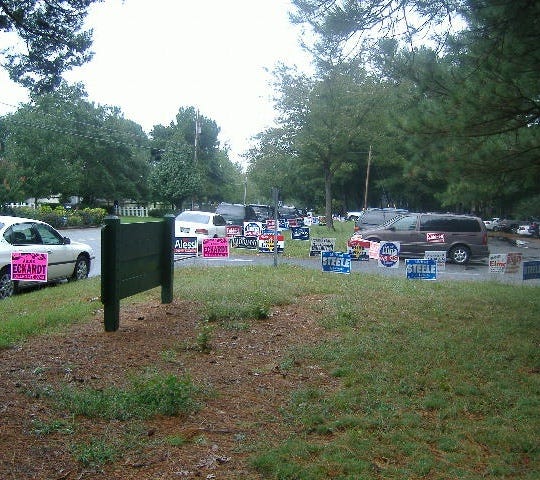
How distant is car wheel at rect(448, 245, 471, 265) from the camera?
2148 cm

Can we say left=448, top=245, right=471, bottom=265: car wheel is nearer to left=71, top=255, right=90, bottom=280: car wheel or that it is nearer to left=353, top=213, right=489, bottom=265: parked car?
left=353, top=213, right=489, bottom=265: parked car

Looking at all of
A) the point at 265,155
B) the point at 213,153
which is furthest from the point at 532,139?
the point at 213,153

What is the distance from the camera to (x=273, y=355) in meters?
6.79

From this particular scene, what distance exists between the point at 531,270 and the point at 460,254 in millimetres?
10132

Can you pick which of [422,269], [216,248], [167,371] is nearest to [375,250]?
[422,269]

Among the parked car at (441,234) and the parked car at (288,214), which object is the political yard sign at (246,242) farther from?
the parked car at (288,214)

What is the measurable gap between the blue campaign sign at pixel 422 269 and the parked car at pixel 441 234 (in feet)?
27.8

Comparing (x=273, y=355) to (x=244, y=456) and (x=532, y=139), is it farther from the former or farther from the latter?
(x=532, y=139)

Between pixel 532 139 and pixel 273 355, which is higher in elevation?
pixel 532 139

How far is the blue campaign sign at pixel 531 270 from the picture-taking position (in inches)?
452

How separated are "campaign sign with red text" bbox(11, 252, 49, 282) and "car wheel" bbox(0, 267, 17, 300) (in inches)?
6.2

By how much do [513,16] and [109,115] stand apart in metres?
63.4

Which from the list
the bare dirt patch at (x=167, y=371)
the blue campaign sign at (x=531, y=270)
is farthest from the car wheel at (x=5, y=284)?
the blue campaign sign at (x=531, y=270)

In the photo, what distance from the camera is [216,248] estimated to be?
16156mm
